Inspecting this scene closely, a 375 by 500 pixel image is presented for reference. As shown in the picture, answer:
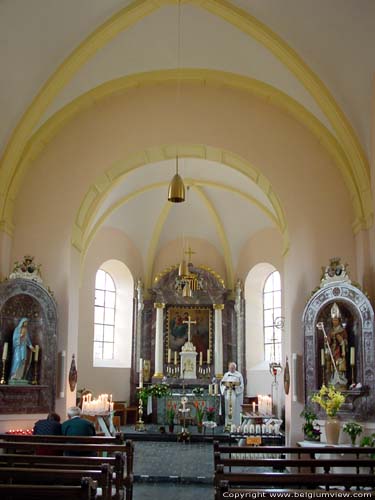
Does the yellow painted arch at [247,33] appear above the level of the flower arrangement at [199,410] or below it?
above

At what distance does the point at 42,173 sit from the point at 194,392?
8.64 metres

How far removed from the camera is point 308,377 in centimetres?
1125

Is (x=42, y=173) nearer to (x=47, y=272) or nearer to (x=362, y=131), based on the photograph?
(x=47, y=272)

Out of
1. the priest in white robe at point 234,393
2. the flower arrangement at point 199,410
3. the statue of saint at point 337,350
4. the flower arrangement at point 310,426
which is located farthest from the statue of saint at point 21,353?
the flower arrangement at point 199,410

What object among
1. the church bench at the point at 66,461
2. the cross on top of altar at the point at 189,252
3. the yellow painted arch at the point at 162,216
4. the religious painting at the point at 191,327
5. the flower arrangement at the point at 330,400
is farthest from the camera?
the religious painting at the point at 191,327

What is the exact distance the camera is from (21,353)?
11500 millimetres

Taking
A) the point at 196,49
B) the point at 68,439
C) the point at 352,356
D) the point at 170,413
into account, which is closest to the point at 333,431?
the point at 352,356

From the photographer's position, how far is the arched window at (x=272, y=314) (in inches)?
757

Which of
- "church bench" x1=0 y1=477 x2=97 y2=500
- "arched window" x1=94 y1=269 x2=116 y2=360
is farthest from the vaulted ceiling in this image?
"arched window" x1=94 y1=269 x2=116 y2=360

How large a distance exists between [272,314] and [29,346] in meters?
9.88

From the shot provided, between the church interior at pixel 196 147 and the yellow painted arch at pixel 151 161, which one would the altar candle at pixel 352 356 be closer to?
the church interior at pixel 196 147

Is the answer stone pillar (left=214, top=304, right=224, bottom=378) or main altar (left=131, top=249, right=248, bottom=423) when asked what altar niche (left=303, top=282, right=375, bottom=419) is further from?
stone pillar (left=214, top=304, right=224, bottom=378)

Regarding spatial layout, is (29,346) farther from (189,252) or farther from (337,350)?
(189,252)

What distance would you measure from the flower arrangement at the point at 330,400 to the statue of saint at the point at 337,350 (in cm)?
35
